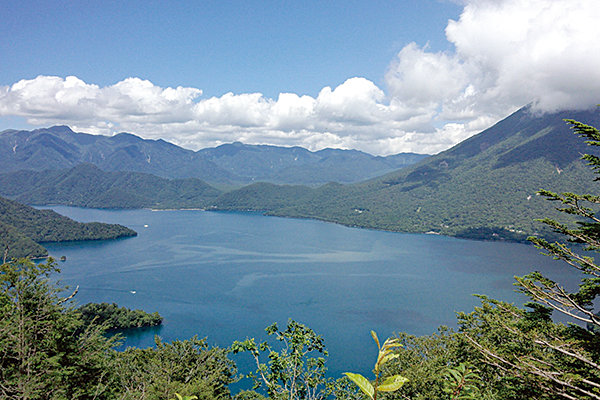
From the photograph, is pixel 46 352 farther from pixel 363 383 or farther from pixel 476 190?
pixel 476 190

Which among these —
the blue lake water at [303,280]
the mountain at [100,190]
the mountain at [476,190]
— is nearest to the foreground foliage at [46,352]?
the blue lake water at [303,280]

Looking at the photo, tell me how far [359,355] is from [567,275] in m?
40.7

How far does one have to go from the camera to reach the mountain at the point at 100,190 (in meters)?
159

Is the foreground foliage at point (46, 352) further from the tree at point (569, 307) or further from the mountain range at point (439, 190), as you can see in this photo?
the mountain range at point (439, 190)

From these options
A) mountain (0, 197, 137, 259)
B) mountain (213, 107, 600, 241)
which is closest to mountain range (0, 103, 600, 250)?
mountain (213, 107, 600, 241)

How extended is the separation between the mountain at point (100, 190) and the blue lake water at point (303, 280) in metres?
82.9

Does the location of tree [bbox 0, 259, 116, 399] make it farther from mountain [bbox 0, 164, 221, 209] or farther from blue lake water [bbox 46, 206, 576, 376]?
mountain [bbox 0, 164, 221, 209]

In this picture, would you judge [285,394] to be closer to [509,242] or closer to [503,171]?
[509,242]

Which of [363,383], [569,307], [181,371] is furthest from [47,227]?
[363,383]

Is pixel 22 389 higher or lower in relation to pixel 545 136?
lower

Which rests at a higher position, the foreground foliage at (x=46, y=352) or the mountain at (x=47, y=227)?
the foreground foliage at (x=46, y=352)

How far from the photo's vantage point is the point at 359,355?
100 feet

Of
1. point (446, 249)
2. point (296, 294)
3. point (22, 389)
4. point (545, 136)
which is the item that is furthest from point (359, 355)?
point (545, 136)

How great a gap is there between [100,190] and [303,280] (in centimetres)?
15892
